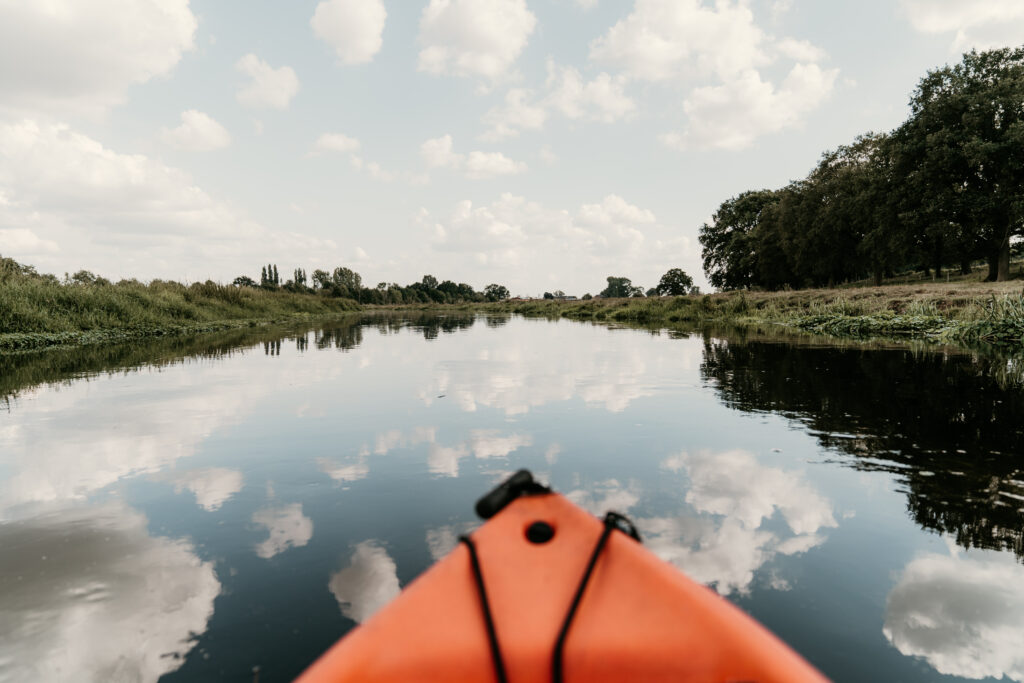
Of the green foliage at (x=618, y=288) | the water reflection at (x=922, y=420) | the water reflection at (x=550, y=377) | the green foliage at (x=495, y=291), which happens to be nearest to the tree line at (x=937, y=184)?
the water reflection at (x=922, y=420)

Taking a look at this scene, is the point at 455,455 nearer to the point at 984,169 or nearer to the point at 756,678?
the point at 756,678

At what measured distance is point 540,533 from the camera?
197 cm

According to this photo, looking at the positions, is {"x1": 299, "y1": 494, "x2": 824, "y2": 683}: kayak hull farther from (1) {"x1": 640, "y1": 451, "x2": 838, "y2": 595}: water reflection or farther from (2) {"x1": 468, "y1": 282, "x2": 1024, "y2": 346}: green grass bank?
(2) {"x1": 468, "y1": 282, "x2": 1024, "y2": 346}: green grass bank

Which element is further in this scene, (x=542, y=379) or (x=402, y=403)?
(x=542, y=379)

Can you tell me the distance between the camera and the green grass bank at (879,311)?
14.2 metres

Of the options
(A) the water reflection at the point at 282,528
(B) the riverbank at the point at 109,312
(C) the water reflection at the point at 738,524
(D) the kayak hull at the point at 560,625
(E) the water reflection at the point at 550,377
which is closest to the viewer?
(D) the kayak hull at the point at 560,625

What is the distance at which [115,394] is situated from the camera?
820 centimetres

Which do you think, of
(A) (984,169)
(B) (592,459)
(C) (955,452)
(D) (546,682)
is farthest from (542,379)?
(A) (984,169)

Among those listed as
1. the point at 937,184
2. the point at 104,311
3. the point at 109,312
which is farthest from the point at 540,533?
the point at 937,184

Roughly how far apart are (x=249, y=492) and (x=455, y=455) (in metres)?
1.91

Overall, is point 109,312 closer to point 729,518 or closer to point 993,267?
point 729,518

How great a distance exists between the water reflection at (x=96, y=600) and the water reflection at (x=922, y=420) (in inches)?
188

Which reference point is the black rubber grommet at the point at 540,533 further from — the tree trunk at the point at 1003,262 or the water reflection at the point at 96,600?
the tree trunk at the point at 1003,262

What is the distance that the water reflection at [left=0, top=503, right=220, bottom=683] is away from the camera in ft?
7.24
